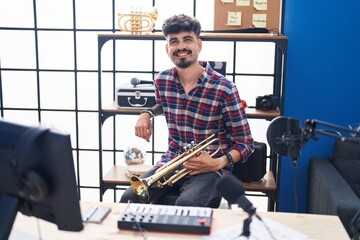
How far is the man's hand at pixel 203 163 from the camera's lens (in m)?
2.39

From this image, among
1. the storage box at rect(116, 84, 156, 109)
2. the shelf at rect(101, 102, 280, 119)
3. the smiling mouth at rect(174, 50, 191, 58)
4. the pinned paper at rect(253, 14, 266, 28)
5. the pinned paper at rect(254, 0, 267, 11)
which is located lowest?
the shelf at rect(101, 102, 280, 119)

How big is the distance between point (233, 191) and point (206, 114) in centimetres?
123

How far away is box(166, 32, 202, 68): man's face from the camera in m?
2.59

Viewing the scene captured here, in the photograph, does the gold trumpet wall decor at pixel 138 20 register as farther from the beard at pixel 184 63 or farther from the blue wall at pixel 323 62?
the blue wall at pixel 323 62

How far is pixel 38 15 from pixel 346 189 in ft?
8.55

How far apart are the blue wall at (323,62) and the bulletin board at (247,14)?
3.2 inches

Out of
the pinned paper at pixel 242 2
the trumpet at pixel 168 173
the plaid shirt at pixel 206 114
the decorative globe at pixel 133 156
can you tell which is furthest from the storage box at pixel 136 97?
the pinned paper at pixel 242 2

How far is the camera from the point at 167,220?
1.59 m

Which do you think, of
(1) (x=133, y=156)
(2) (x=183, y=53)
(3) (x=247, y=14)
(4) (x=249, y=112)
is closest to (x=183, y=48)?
(2) (x=183, y=53)

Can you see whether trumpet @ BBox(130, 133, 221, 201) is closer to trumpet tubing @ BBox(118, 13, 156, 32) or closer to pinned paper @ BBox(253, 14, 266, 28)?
trumpet tubing @ BBox(118, 13, 156, 32)

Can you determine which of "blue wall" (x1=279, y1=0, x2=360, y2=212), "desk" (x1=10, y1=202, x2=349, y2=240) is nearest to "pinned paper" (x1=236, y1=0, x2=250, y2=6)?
"blue wall" (x1=279, y1=0, x2=360, y2=212)

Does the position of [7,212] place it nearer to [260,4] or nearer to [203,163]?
[203,163]

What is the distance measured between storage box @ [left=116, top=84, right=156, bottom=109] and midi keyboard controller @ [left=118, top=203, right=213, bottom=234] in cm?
135

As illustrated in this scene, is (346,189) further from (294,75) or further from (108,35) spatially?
(108,35)
